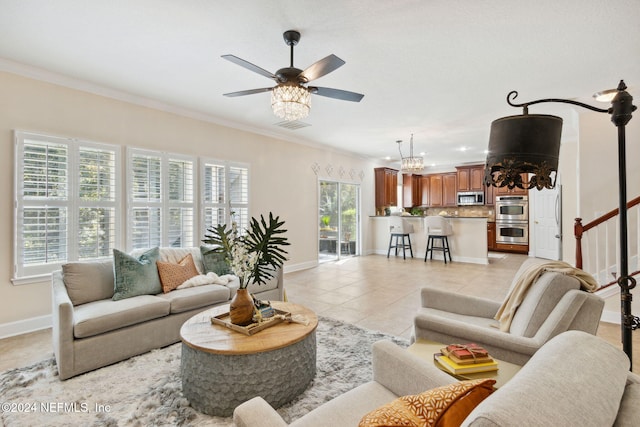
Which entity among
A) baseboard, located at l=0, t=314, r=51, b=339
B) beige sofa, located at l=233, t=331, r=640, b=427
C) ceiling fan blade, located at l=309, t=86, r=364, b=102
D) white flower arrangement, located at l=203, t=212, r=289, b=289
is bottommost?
baseboard, located at l=0, t=314, r=51, b=339

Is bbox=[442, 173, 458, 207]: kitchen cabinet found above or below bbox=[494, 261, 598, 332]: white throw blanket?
above

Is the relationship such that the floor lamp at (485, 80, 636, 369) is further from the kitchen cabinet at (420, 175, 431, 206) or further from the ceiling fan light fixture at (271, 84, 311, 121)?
the kitchen cabinet at (420, 175, 431, 206)

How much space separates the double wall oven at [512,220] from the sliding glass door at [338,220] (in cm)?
410

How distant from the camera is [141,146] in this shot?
4.13 meters

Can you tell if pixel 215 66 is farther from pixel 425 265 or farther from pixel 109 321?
pixel 425 265

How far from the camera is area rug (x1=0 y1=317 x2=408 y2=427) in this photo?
6.22 feet

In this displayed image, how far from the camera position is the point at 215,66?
3.21 m

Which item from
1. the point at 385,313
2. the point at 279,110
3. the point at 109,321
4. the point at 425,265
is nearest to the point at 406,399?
the point at 279,110

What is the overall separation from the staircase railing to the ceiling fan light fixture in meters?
3.64

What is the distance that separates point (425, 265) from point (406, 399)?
21.0 feet

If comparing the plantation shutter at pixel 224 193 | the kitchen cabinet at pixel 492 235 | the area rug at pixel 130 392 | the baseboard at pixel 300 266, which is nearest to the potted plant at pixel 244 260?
the area rug at pixel 130 392

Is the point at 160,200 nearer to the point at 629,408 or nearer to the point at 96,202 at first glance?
the point at 96,202

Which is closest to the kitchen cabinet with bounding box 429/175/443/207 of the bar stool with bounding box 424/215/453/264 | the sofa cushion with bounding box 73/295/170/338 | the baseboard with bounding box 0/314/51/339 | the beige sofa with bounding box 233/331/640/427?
the bar stool with bounding box 424/215/453/264

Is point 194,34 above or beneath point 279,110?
above
